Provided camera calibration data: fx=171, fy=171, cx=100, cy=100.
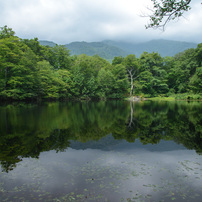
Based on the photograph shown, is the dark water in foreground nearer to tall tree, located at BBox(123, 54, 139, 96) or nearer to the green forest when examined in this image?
the green forest

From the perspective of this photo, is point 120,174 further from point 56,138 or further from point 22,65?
point 22,65

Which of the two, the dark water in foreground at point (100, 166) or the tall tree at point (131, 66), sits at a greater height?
the tall tree at point (131, 66)

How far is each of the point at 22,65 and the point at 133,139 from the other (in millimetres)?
29210

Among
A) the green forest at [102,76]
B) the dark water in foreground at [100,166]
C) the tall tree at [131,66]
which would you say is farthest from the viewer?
the tall tree at [131,66]

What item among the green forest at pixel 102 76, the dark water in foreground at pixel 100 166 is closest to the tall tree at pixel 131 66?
the green forest at pixel 102 76

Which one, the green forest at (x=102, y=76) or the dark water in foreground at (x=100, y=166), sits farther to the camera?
the green forest at (x=102, y=76)

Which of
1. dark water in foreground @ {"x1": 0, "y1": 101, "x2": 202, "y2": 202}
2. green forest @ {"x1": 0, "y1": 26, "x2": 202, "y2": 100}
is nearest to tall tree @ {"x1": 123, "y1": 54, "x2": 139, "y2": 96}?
green forest @ {"x1": 0, "y1": 26, "x2": 202, "y2": 100}

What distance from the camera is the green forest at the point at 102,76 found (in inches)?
1507

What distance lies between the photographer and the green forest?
1507 inches

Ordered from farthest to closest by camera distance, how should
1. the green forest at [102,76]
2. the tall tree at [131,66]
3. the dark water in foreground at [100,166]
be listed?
1. the tall tree at [131,66]
2. the green forest at [102,76]
3. the dark water in foreground at [100,166]

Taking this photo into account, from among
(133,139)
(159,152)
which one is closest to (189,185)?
(159,152)

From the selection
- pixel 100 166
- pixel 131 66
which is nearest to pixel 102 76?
pixel 131 66

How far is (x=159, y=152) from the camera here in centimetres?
755

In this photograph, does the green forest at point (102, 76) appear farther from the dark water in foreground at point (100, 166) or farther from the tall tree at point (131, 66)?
the dark water in foreground at point (100, 166)
